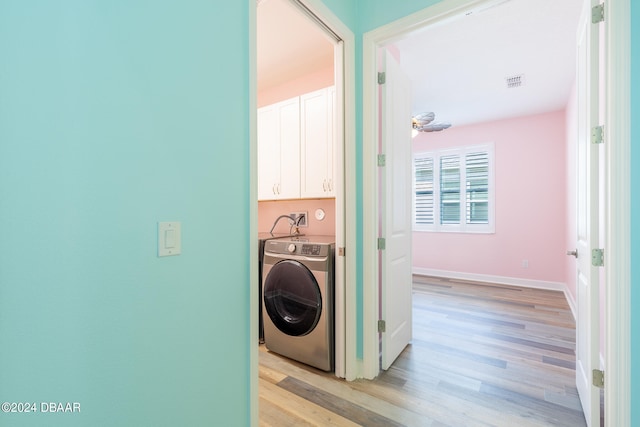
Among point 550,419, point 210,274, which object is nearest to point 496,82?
point 550,419

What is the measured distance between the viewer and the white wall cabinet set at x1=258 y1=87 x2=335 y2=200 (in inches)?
103

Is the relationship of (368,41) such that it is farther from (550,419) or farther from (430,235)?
(430,235)

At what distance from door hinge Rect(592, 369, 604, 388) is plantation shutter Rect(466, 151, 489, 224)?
154 inches

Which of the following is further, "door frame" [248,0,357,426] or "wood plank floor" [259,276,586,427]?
"door frame" [248,0,357,426]

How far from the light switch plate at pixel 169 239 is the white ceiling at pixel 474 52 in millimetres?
1373

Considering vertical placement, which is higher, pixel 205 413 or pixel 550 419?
pixel 205 413

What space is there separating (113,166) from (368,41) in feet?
5.92

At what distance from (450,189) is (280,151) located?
366cm

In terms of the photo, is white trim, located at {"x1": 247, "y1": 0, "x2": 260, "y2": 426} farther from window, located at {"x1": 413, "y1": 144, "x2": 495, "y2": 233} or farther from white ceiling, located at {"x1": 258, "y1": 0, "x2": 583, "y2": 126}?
window, located at {"x1": 413, "y1": 144, "x2": 495, "y2": 233}

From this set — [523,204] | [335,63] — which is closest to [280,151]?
[335,63]

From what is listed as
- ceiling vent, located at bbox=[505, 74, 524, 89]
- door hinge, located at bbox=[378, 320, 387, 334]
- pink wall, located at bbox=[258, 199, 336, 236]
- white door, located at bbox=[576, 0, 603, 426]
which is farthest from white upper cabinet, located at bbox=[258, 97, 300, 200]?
ceiling vent, located at bbox=[505, 74, 524, 89]

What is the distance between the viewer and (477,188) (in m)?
5.12

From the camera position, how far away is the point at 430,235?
18.2 ft

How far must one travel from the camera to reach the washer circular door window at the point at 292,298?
7.13 feet
